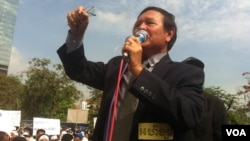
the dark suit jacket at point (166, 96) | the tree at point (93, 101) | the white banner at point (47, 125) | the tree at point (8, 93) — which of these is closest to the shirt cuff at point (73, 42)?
the dark suit jacket at point (166, 96)

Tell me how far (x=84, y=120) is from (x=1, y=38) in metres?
124

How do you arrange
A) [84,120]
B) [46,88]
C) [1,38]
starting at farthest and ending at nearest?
[1,38], [46,88], [84,120]

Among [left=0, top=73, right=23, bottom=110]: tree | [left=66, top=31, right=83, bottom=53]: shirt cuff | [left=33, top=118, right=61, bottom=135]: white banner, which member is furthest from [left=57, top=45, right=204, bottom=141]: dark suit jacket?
[left=0, top=73, right=23, bottom=110]: tree

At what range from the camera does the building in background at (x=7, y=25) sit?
133 meters

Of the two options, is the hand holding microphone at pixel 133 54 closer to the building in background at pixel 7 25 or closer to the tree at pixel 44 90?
the tree at pixel 44 90

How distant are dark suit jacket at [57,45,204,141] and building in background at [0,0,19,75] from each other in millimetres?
132485

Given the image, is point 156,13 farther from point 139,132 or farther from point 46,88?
point 46,88

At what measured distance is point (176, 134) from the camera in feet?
6.12

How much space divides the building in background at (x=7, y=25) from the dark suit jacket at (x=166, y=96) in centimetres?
13248

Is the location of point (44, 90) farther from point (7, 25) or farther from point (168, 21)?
point (7, 25)

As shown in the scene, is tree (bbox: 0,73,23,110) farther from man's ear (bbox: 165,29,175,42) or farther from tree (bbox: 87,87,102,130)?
man's ear (bbox: 165,29,175,42)

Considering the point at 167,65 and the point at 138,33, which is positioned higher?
the point at 138,33

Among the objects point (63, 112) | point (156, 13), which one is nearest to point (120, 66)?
point (156, 13)

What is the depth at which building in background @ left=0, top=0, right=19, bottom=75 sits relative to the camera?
132788 mm
